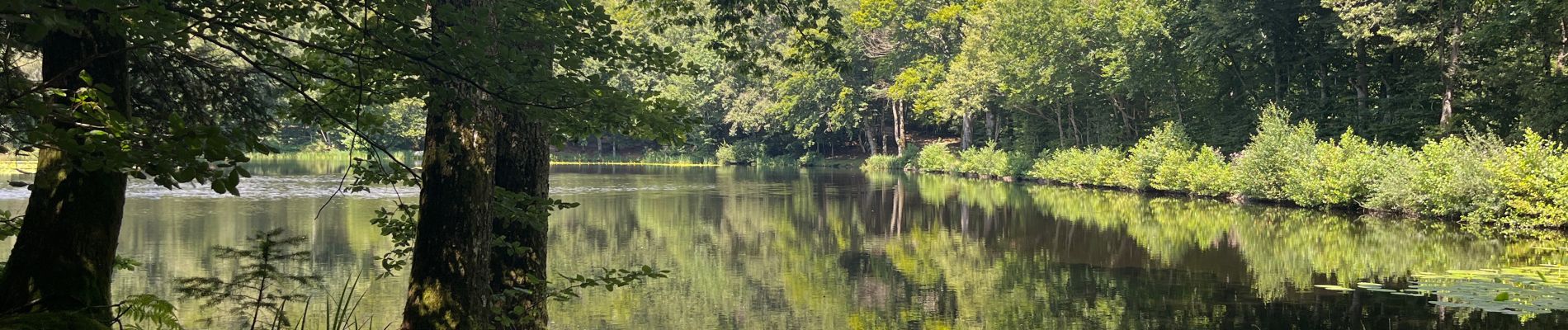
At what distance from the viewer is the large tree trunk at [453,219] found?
5.70 meters

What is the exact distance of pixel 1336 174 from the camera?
982 inches

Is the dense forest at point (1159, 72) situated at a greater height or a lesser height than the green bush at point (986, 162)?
greater

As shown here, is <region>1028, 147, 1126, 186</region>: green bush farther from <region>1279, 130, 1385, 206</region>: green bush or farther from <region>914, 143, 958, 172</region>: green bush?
<region>1279, 130, 1385, 206</region>: green bush

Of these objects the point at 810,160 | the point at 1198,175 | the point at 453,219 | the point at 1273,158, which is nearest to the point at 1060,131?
the point at 1198,175

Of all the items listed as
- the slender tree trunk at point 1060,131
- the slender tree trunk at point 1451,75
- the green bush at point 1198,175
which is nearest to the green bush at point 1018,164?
the slender tree trunk at point 1060,131

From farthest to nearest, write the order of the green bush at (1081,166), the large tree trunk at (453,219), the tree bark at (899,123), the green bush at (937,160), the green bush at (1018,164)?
the tree bark at (899,123), the green bush at (937,160), the green bush at (1018,164), the green bush at (1081,166), the large tree trunk at (453,219)

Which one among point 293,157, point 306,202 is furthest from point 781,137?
point 306,202

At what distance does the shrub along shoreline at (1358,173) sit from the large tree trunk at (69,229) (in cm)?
1979

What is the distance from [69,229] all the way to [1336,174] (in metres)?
25.3

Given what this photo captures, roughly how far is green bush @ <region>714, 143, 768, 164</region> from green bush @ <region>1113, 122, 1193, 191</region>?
119ft

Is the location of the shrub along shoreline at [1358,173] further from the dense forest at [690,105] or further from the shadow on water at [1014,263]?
the shadow on water at [1014,263]

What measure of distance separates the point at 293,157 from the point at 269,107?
6864 centimetres

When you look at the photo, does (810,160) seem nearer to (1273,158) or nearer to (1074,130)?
(1074,130)

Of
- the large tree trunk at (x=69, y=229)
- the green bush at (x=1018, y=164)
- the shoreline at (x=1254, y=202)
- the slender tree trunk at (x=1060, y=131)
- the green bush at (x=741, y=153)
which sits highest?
the slender tree trunk at (x=1060, y=131)
